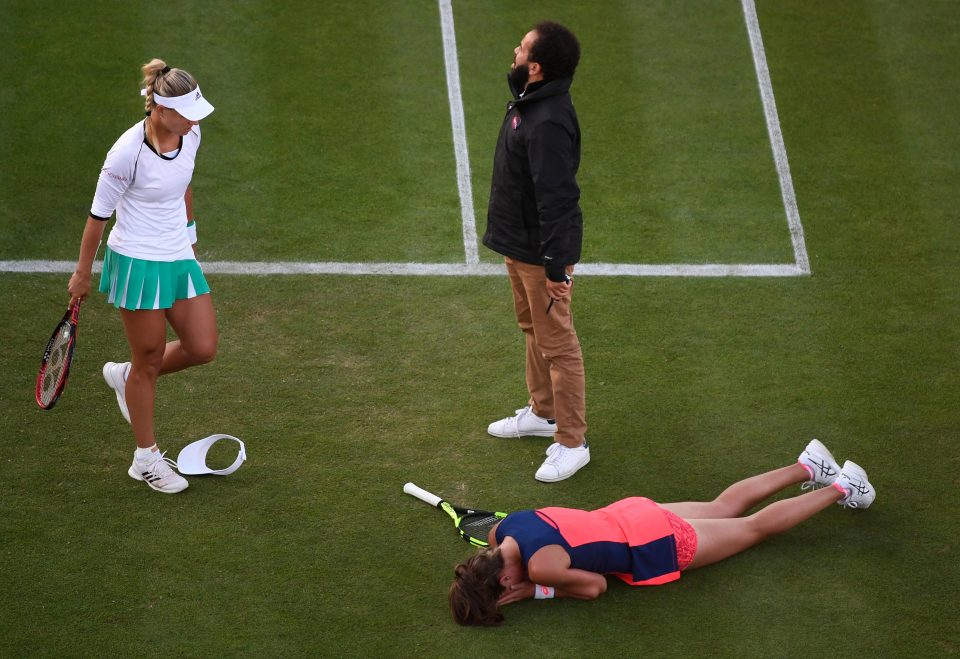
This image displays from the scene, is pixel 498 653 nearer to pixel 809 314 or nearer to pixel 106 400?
pixel 106 400

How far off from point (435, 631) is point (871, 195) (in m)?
5.29

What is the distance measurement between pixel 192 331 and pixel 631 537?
8.59ft

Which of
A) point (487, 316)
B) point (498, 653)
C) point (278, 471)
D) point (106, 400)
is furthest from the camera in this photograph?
point (487, 316)

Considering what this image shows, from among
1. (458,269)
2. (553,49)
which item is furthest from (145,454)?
(553,49)

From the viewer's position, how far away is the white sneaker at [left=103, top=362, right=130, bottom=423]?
6.56 meters

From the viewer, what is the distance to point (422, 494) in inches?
249

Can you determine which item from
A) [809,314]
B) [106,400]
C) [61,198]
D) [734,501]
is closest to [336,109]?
[61,198]

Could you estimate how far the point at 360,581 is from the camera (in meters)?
5.84

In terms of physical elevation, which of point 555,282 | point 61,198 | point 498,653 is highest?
point 555,282

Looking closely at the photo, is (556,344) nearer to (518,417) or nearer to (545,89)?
(518,417)

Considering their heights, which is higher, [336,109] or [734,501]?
[336,109]

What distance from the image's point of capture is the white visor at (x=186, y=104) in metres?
5.51


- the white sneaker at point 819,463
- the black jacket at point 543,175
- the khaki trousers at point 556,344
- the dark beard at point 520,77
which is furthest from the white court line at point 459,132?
the white sneaker at point 819,463

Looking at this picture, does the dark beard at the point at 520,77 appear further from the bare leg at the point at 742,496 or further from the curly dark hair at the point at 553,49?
the bare leg at the point at 742,496
